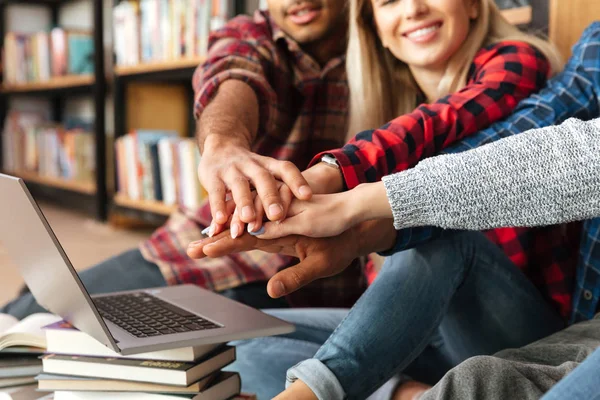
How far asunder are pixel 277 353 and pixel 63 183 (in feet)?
8.51

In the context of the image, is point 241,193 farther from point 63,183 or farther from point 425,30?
point 63,183

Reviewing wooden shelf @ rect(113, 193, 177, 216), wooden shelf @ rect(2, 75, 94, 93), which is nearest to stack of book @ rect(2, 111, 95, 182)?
wooden shelf @ rect(2, 75, 94, 93)

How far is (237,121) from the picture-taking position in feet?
3.54

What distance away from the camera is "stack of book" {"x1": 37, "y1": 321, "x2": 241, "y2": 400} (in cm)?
75

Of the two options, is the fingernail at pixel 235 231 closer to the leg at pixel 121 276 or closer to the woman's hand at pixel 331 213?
the woman's hand at pixel 331 213

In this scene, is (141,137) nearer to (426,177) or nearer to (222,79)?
(222,79)

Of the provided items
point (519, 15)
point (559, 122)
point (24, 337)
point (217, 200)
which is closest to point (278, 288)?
point (217, 200)

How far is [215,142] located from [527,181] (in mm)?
436

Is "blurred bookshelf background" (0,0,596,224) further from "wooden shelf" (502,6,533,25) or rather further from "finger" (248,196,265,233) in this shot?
"finger" (248,196,265,233)

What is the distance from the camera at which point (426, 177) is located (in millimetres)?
704

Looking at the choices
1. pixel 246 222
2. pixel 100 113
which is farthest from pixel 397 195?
pixel 100 113

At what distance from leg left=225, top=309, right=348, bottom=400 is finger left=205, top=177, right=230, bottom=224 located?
0.32m

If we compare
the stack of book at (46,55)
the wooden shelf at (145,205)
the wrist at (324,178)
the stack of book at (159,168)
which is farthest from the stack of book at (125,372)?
the stack of book at (46,55)

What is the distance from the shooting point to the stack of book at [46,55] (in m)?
3.23
